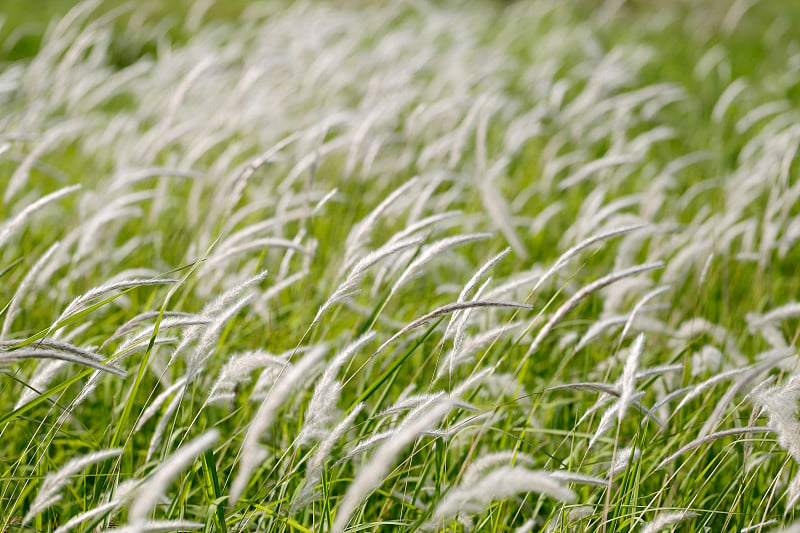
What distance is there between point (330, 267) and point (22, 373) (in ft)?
3.54

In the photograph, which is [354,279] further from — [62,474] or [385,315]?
[385,315]

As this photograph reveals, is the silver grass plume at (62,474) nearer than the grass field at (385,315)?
Yes

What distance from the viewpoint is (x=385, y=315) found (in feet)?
8.04

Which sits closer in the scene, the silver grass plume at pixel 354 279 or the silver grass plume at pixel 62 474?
the silver grass plume at pixel 62 474

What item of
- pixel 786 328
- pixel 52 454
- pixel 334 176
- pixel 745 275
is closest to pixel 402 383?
pixel 52 454

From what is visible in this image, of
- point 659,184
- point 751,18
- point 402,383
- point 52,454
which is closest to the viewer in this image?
point 52,454

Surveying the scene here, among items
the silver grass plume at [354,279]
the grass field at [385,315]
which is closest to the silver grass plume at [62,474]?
the grass field at [385,315]

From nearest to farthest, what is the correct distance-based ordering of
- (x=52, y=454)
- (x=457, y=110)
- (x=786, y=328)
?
(x=52, y=454), (x=786, y=328), (x=457, y=110)

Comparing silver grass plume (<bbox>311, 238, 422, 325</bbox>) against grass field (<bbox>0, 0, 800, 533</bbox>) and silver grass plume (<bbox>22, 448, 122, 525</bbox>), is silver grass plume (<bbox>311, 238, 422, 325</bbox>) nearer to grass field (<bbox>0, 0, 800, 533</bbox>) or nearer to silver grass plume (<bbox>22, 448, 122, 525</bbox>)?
grass field (<bbox>0, 0, 800, 533</bbox>)

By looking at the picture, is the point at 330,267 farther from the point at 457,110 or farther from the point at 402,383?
the point at 457,110

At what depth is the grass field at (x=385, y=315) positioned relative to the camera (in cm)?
131

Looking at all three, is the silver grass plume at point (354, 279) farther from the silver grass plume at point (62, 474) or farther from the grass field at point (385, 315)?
the silver grass plume at point (62, 474)

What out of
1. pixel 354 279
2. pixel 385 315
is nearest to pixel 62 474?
pixel 354 279

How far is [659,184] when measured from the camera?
9.46 ft
